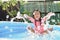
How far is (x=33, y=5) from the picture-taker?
2.76m

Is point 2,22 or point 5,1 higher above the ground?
point 5,1

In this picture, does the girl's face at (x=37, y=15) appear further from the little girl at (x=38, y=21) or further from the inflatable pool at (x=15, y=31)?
the inflatable pool at (x=15, y=31)

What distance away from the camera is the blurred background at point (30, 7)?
2.75 meters

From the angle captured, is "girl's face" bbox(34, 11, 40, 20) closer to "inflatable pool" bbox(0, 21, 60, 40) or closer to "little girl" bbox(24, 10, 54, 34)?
"little girl" bbox(24, 10, 54, 34)

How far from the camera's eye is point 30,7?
108 inches

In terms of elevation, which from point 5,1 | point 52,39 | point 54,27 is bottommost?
point 52,39

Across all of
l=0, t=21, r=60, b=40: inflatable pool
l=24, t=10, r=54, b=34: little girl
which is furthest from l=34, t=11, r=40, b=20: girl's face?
l=0, t=21, r=60, b=40: inflatable pool

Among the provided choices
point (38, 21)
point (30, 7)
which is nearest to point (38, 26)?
point (38, 21)

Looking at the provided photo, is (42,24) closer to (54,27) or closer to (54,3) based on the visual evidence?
(54,27)

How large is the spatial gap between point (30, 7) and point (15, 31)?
0.40m

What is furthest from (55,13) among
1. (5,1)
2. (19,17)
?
(5,1)

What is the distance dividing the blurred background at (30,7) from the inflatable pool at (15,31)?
0.09 m

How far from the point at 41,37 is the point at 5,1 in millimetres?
725

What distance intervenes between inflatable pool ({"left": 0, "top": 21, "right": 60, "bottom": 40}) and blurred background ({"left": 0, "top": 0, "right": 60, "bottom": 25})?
0.09 meters
